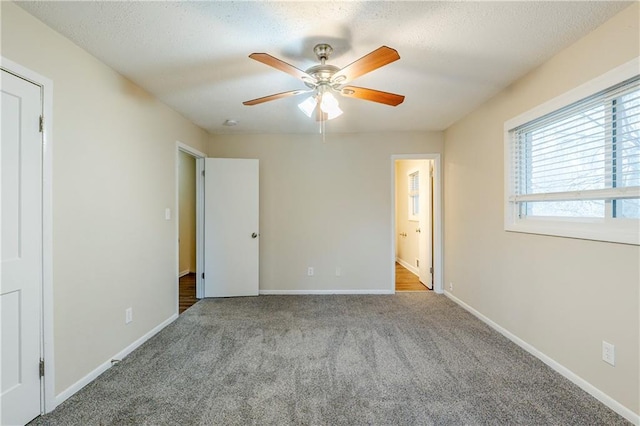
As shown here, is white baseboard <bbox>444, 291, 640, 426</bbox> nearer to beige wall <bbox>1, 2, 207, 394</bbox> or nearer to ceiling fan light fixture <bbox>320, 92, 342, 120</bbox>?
ceiling fan light fixture <bbox>320, 92, 342, 120</bbox>

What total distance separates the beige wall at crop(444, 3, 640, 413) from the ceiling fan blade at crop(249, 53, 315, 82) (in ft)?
5.99

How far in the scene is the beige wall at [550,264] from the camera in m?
1.72

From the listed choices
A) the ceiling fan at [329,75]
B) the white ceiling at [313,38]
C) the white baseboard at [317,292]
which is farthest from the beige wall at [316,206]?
the ceiling fan at [329,75]

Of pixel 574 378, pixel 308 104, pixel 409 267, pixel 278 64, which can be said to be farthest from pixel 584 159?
pixel 409 267

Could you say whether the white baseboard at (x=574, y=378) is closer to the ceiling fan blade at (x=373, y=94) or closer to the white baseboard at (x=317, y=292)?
the white baseboard at (x=317, y=292)

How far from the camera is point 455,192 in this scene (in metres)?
3.90

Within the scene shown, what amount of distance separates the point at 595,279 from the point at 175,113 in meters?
3.99

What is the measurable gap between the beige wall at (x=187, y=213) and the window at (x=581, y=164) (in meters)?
5.13

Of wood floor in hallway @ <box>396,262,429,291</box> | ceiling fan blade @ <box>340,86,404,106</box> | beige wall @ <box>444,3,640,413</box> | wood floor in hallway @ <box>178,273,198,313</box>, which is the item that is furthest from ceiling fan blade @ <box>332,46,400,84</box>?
wood floor in hallway @ <box>396,262,429,291</box>

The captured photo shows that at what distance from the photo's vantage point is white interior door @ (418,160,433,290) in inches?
181

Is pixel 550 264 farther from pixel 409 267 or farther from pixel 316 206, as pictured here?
pixel 409 267

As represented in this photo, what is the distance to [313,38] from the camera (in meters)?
1.95

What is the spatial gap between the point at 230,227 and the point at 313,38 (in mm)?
2810

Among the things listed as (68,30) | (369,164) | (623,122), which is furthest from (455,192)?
(68,30)
